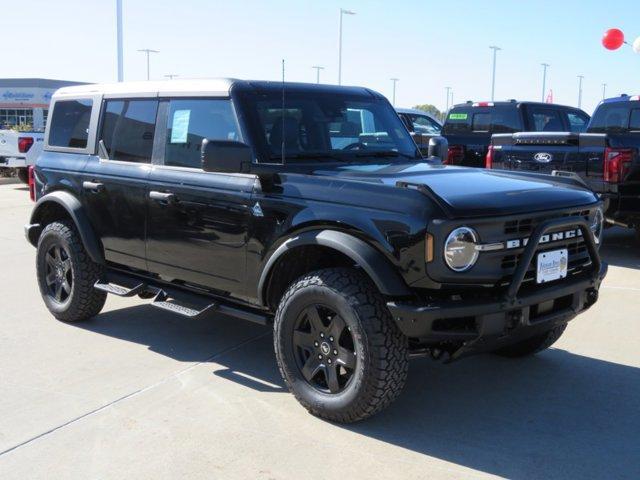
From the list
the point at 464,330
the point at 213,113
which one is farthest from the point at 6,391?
the point at 464,330

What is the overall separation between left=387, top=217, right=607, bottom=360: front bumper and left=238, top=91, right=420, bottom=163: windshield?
1.42 metres

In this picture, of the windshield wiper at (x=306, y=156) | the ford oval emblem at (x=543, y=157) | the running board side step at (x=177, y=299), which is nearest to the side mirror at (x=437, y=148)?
the windshield wiper at (x=306, y=156)

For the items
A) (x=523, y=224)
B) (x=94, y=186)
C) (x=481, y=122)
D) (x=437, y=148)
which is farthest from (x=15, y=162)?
(x=523, y=224)

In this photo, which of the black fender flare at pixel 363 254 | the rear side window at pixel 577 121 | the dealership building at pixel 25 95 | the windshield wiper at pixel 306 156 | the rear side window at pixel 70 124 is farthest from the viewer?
the dealership building at pixel 25 95

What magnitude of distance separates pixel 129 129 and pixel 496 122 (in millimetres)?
8067

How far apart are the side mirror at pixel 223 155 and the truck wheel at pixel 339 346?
0.75 meters

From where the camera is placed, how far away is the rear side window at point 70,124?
17.9 feet

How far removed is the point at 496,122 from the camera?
38.5 ft

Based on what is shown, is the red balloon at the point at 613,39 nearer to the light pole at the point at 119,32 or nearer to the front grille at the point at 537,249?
the front grille at the point at 537,249

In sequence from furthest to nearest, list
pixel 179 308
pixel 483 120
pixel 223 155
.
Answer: pixel 483 120 < pixel 179 308 < pixel 223 155

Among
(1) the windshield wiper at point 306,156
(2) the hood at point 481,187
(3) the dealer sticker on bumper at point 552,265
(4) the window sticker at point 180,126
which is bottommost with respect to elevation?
(3) the dealer sticker on bumper at point 552,265

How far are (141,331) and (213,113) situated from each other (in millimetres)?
1925

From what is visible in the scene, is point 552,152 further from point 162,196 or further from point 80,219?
point 80,219

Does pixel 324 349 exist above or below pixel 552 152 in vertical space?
below
